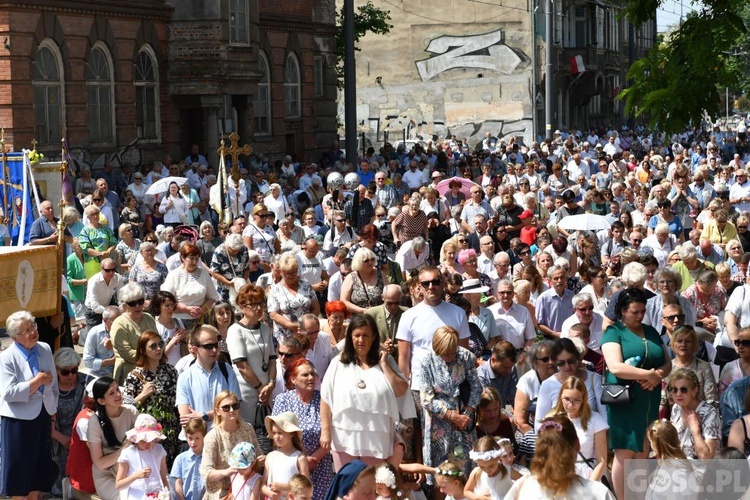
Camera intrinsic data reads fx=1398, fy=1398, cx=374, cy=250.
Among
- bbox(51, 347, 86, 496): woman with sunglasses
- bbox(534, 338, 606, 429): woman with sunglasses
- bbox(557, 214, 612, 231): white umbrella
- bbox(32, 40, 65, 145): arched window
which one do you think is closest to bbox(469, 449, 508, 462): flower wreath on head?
bbox(534, 338, 606, 429): woman with sunglasses

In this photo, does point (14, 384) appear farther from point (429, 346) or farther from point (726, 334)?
point (726, 334)

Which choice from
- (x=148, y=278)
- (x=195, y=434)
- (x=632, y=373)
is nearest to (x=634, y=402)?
(x=632, y=373)

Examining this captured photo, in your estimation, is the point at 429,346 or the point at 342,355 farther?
the point at 429,346

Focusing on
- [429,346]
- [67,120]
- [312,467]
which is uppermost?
[67,120]

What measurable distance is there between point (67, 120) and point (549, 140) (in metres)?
16.6

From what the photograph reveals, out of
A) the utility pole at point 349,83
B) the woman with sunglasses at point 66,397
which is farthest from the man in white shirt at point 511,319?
the utility pole at point 349,83

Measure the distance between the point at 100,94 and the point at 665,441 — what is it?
21999 millimetres

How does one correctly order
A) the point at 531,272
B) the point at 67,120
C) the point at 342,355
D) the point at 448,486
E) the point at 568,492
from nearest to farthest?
the point at 568,492 → the point at 448,486 → the point at 342,355 → the point at 531,272 → the point at 67,120

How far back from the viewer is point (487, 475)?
8.80m

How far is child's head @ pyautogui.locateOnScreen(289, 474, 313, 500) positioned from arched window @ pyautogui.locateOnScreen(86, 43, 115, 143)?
20984 millimetres

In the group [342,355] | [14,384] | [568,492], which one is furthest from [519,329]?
[568,492]

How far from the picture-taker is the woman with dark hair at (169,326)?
38.5 feet

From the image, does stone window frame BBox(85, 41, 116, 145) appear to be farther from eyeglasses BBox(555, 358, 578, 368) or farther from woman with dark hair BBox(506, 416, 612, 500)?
woman with dark hair BBox(506, 416, 612, 500)

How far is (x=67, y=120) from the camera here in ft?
90.0
